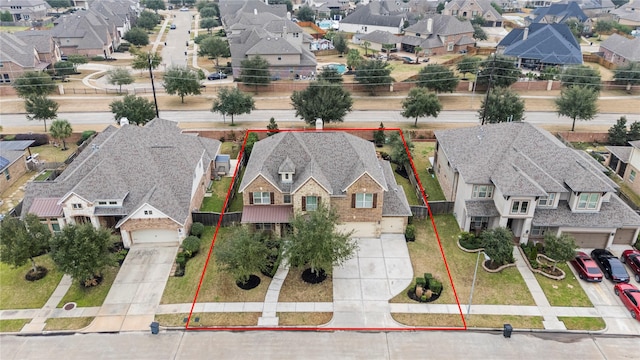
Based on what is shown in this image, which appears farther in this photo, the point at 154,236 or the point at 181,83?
the point at 181,83

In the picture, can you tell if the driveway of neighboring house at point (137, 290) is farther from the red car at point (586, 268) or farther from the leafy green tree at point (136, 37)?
the leafy green tree at point (136, 37)

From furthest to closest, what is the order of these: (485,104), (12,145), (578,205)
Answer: (485,104)
(12,145)
(578,205)

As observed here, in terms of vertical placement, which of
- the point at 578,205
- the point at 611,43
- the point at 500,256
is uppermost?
the point at 611,43

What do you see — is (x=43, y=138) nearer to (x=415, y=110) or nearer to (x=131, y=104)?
(x=131, y=104)

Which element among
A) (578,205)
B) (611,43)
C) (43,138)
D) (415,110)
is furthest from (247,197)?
(611,43)

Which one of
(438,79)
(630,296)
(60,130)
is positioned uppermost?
(438,79)

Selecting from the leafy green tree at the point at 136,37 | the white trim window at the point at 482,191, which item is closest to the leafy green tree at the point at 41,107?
the white trim window at the point at 482,191

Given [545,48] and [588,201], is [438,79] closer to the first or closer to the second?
[545,48]

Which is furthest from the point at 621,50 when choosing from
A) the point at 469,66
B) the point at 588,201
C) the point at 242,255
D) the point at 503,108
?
the point at 242,255
